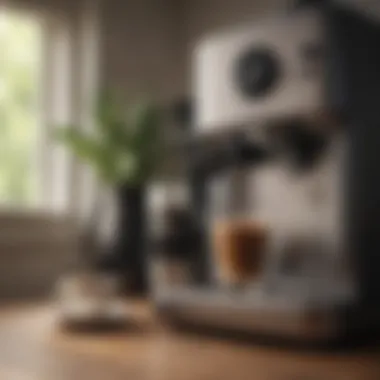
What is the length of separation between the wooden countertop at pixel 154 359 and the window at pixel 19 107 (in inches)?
29.6

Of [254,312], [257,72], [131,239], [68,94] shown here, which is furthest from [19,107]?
[254,312]

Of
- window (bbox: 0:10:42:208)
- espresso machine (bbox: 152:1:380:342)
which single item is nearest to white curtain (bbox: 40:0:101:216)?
window (bbox: 0:10:42:208)

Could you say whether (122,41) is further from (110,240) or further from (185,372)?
(185,372)

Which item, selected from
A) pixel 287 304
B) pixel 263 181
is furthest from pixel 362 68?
pixel 287 304

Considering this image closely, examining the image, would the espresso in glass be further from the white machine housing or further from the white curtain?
the white curtain

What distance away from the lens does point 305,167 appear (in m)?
1.09

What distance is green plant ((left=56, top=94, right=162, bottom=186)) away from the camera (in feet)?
5.19

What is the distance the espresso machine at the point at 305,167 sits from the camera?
36.9 inches

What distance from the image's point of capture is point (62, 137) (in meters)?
1.57

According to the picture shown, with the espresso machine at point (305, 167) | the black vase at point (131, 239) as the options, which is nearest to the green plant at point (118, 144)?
the black vase at point (131, 239)

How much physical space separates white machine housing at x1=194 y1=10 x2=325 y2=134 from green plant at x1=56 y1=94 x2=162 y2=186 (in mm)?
477

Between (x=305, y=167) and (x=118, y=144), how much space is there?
604 millimetres

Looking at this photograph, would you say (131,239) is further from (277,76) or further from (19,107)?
(277,76)

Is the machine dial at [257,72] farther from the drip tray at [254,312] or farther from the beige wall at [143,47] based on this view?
the beige wall at [143,47]
